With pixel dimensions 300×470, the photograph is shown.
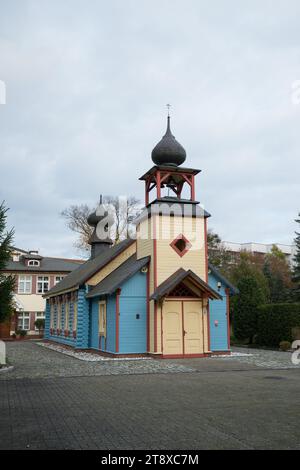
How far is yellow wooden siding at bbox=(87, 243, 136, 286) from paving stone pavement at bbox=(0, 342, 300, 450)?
28.7ft

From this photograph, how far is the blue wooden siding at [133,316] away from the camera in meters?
19.2

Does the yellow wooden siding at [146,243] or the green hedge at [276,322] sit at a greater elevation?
the yellow wooden siding at [146,243]

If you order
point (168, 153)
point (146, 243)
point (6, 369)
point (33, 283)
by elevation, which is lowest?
point (6, 369)

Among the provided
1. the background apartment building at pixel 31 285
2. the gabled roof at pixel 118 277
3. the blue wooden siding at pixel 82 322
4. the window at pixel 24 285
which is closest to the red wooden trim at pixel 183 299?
the gabled roof at pixel 118 277

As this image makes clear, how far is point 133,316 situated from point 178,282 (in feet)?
8.09

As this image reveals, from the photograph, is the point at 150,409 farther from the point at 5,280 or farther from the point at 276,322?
the point at 276,322

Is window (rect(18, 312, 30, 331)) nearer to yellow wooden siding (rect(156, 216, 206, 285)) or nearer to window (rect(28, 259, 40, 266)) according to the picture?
window (rect(28, 259, 40, 266))

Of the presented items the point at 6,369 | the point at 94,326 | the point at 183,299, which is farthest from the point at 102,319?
the point at 6,369

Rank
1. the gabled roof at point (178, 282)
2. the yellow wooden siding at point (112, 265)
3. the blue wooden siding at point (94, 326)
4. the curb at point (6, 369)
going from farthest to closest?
the yellow wooden siding at point (112, 265)
the blue wooden siding at point (94, 326)
the gabled roof at point (178, 282)
the curb at point (6, 369)

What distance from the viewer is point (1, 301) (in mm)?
15211

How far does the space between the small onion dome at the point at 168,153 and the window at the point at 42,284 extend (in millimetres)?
22124

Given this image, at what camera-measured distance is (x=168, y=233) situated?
20141 millimetres

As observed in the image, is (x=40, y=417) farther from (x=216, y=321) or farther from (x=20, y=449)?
(x=216, y=321)

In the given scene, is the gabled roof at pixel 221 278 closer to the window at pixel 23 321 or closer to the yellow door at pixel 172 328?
the yellow door at pixel 172 328
